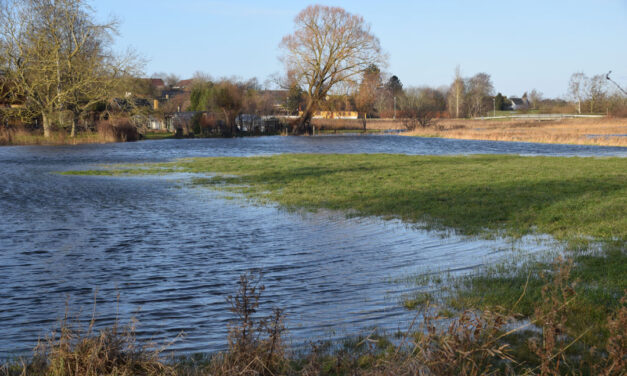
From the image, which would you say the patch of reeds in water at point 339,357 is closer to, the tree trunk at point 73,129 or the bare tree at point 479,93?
the tree trunk at point 73,129

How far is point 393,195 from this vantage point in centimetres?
1490

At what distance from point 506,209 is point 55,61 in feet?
130

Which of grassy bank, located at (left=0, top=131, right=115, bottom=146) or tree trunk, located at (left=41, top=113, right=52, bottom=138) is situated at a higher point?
tree trunk, located at (left=41, top=113, right=52, bottom=138)

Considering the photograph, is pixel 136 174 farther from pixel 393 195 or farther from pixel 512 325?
pixel 512 325

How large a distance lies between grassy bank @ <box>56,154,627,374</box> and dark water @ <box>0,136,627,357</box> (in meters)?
0.76

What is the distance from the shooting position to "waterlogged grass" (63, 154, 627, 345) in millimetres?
6277

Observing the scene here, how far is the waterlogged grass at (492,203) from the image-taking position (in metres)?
6.28

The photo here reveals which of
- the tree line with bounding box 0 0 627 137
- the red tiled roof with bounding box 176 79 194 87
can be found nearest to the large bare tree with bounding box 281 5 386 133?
the tree line with bounding box 0 0 627 137

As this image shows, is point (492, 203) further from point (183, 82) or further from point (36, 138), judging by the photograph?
point (183, 82)

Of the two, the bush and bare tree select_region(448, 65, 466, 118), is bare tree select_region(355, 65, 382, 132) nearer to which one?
the bush

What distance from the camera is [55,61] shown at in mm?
41844

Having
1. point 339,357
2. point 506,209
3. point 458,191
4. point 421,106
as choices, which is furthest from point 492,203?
point 421,106

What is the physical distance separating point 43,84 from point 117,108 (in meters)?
8.37

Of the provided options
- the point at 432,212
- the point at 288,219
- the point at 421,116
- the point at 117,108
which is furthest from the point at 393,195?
the point at 421,116
